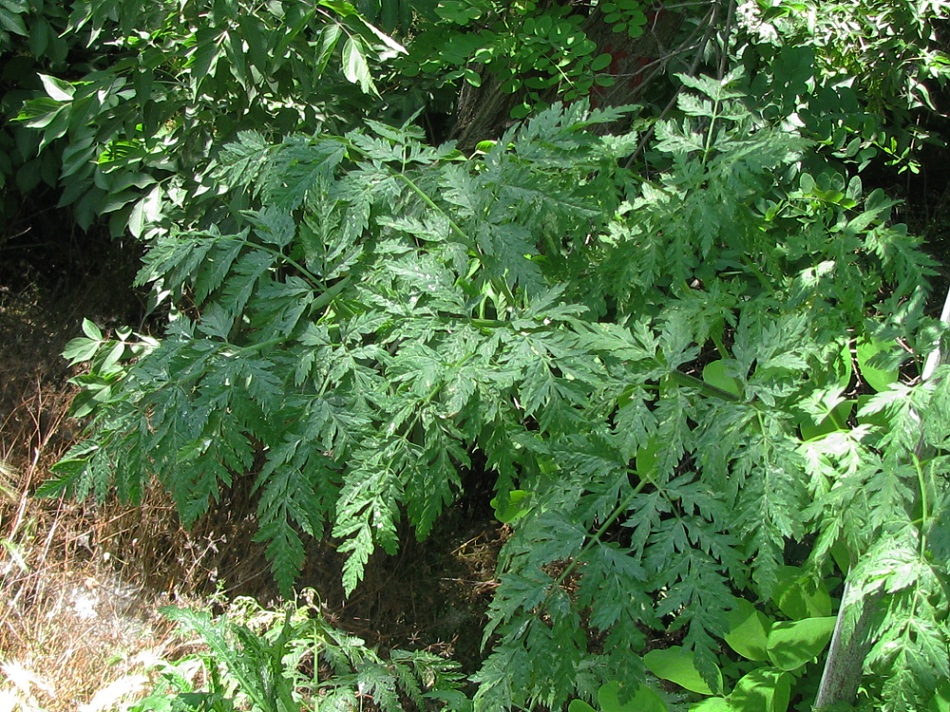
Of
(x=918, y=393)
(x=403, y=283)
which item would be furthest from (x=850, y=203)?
(x=403, y=283)

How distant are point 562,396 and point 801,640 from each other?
940mm

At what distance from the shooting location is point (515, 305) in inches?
59.9

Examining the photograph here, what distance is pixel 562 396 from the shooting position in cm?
137

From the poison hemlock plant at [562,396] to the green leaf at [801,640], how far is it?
21 centimetres

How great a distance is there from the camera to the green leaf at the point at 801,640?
1.90 meters

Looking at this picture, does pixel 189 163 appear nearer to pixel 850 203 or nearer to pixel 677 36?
pixel 677 36

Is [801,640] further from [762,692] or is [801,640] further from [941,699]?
[941,699]

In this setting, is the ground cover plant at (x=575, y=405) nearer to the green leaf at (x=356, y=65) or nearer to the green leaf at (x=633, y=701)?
the green leaf at (x=633, y=701)

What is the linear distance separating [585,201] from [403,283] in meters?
0.34

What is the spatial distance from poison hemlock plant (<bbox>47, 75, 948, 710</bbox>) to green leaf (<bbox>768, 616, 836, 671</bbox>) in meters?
0.21

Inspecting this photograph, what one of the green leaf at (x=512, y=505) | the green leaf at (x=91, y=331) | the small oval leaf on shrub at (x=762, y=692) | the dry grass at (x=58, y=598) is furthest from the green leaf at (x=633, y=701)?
the green leaf at (x=91, y=331)

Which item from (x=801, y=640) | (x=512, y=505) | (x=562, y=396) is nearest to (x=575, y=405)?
(x=562, y=396)

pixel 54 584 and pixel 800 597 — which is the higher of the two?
pixel 800 597

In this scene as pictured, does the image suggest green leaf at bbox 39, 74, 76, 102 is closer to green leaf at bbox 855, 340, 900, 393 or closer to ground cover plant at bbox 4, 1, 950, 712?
ground cover plant at bbox 4, 1, 950, 712
